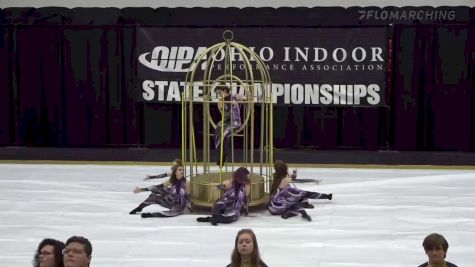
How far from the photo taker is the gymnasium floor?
693 cm

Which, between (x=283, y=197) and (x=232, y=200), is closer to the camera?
(x=232, y=200)

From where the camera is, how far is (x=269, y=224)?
8.13m

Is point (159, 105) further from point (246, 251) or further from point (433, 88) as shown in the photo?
point (246, 251)

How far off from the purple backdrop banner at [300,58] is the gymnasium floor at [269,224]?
2227mm

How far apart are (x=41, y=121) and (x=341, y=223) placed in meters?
6.97

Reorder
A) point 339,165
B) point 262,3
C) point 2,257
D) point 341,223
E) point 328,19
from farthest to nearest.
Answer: point 262,3, point 328,19, point 339,165, point 341,223, point 2,257

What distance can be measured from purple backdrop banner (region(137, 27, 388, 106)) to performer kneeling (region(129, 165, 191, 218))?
4497 millimetres

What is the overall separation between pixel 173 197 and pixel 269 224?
1.12 metres

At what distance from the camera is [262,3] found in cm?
1440

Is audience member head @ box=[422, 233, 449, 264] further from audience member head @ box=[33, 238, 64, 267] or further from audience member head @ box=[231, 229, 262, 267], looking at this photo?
audience member head @ box=[33, 238, 64, 267]

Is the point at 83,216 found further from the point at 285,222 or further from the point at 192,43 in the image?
the point at 192,43

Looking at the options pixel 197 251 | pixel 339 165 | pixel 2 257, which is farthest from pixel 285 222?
pixel 339 165

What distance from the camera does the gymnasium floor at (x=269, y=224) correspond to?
693 centimetres

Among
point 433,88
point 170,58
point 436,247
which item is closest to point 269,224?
point 436,247
